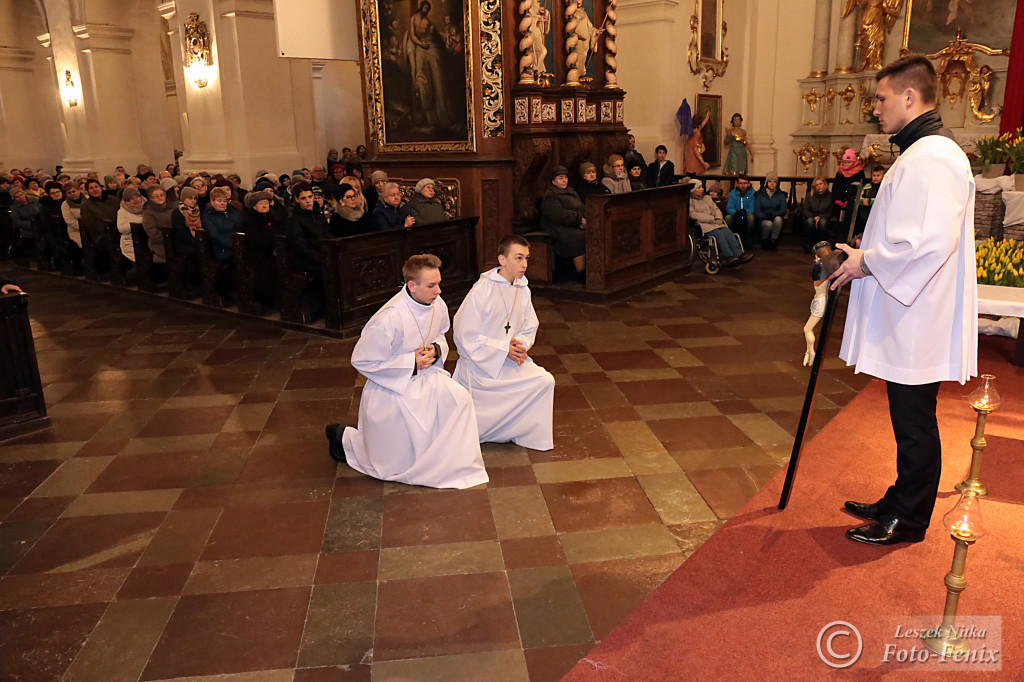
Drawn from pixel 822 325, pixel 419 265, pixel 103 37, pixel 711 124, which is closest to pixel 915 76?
pixel 822 325

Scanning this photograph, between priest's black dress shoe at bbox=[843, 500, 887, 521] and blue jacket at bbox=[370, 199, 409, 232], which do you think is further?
blue jacket at bbox=[370, 199, 409, 232]

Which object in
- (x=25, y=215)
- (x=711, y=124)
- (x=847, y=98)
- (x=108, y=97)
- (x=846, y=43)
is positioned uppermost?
(x=846, y=43)

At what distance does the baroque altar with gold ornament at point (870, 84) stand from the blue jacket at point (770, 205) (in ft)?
9.43

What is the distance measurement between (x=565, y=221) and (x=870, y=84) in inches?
386

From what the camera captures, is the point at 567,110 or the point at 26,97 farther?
the point at 26,97

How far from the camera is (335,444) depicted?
474cm

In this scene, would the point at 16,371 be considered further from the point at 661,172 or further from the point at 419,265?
the point at 661,172

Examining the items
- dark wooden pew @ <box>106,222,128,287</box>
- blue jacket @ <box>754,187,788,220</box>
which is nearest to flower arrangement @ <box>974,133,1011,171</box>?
blue jacket @ <box>754,187,788,220</box>

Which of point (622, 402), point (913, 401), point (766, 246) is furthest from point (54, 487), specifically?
point (766, 246)

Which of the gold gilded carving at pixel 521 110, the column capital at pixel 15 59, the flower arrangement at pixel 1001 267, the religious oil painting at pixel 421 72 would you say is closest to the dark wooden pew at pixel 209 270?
the religious oil painting at pixel 421 72

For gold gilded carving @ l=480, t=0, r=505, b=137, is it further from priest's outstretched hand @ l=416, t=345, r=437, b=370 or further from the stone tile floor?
priest's outstretched hand @ l=416, t=345, r=437, b=370

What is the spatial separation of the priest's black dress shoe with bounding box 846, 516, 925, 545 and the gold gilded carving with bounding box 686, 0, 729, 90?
42.1ft

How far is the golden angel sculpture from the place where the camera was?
15062mm

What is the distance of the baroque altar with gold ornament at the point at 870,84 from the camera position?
14.2 metres
